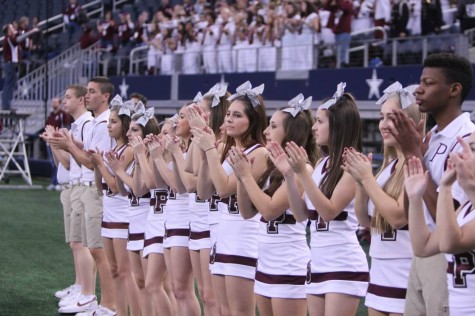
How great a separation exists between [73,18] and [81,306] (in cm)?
1721

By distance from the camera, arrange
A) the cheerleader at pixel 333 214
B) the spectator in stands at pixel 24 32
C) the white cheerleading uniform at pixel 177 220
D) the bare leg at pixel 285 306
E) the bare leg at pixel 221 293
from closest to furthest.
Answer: the cheerleader at pixel 333 214 → the bare leg at pixel 285 306 → the bare leg at pixel 221 293 → the white cheerleading uniform at pixel 177 220 → the spectator in stands at pixel 24 32

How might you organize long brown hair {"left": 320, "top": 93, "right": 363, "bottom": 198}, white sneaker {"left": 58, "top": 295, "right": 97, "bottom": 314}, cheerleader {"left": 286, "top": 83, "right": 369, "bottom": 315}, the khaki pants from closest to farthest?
the khaki pants < cheerleader {"left": 286, "top": 83, "right": 369, "bottom": 315} < long brown hair {"left": 320, "top": 93, "right": 363, "bottom": 198} < white sneaker {"left": 58, "top": 295, "right": 97, "bottom": 314}

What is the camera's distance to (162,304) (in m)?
6.71

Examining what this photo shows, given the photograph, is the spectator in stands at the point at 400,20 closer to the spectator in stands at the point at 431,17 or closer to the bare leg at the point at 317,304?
the spectator in stands at the point at 431,17

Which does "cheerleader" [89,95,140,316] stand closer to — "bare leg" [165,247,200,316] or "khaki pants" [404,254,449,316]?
"bare leg" [165,247,200,316]

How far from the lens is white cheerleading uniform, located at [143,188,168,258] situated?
22.1 ft

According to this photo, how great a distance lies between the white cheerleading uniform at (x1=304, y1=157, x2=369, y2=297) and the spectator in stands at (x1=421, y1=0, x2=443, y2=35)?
9557mm

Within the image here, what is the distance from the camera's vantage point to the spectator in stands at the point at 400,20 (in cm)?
1439

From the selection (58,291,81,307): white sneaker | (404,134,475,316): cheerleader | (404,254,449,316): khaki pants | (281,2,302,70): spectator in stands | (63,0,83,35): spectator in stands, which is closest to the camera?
(404,134,475,316): cheerleader

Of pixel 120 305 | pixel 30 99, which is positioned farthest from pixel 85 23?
pixel 120 305

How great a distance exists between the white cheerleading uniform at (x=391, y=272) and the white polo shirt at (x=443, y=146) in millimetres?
348

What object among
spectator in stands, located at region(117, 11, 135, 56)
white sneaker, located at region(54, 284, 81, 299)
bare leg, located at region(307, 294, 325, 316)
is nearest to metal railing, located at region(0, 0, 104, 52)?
spectator in stands, located at region(117, 11, 135, 56)

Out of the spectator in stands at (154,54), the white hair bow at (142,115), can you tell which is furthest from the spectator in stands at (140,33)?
the white hair bow at (142,115)

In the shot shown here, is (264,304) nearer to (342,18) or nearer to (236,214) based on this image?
(236,214)
